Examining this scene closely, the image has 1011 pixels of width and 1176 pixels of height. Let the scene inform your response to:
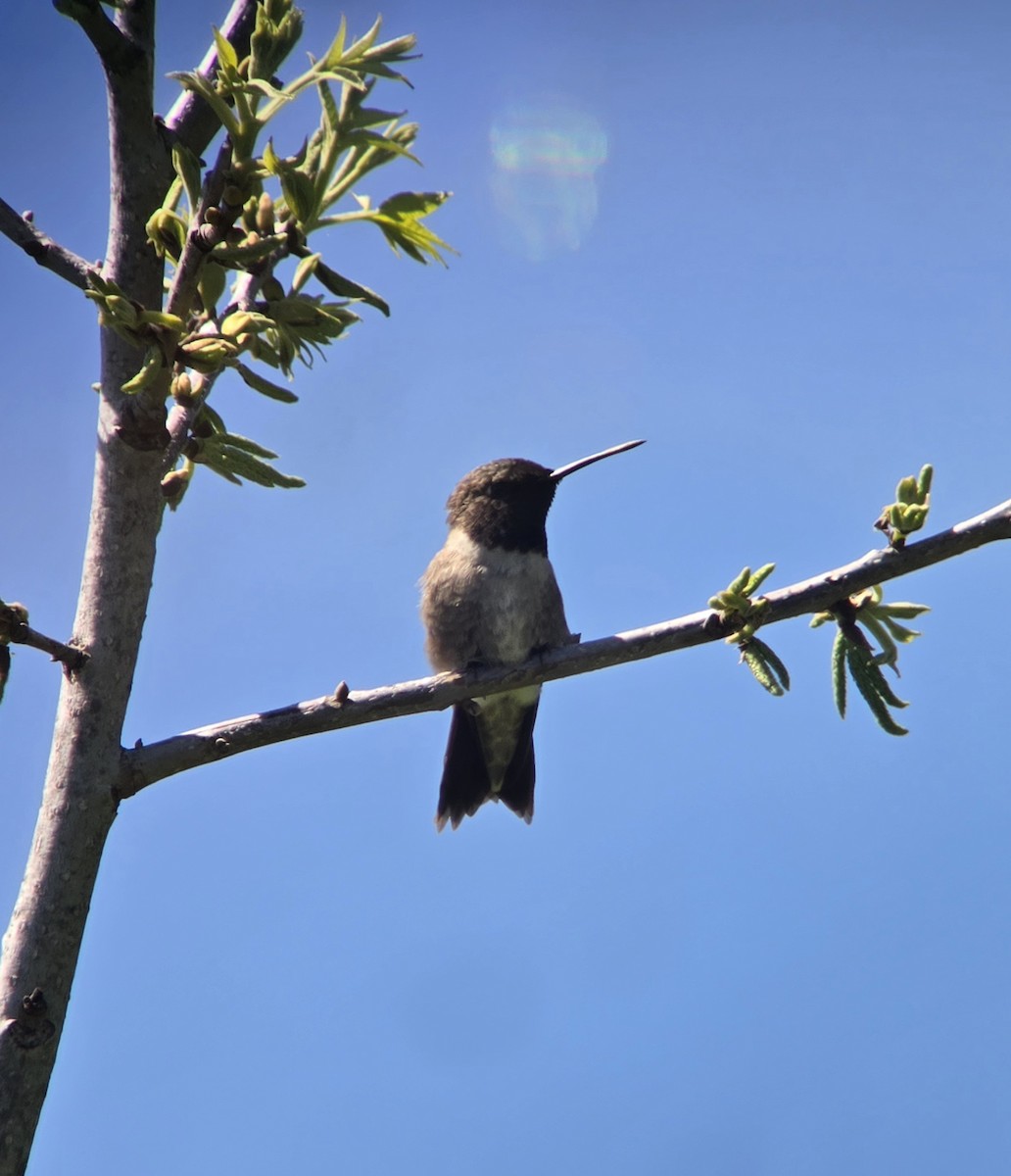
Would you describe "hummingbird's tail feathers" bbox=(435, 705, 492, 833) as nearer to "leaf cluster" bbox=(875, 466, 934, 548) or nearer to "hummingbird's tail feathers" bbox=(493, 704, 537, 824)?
"hummingbird's tail feathers" bbox=(493, 704, 537, 824)

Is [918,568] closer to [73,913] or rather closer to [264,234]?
[264,234]

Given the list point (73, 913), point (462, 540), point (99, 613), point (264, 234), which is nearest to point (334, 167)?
point (264, 234)

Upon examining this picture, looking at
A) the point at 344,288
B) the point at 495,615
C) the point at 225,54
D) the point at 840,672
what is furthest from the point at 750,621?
the point at 495,615

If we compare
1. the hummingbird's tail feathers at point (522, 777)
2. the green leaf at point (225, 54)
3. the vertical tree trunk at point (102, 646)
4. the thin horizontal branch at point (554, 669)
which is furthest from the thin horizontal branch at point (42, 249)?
the hummingbird's tail feathers at point (522, 777)

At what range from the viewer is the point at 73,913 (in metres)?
2.36

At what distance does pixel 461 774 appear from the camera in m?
7.07

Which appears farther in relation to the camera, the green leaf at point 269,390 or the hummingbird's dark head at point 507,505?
the hummingbird's dark head at point 507,505

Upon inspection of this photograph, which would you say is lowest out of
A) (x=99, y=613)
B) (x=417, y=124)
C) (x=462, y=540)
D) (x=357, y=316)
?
(x=99, y=613)

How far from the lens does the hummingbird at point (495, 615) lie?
22.0 ft

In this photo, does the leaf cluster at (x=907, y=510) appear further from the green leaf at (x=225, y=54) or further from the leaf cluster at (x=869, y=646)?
the green leaf at (x=225, y=54)

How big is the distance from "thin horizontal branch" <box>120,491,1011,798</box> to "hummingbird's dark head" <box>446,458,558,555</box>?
13.2 feet

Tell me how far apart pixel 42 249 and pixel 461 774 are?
4743mm

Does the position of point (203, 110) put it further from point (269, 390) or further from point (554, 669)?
point (554, 669)

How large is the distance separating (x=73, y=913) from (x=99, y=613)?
0.67 m
